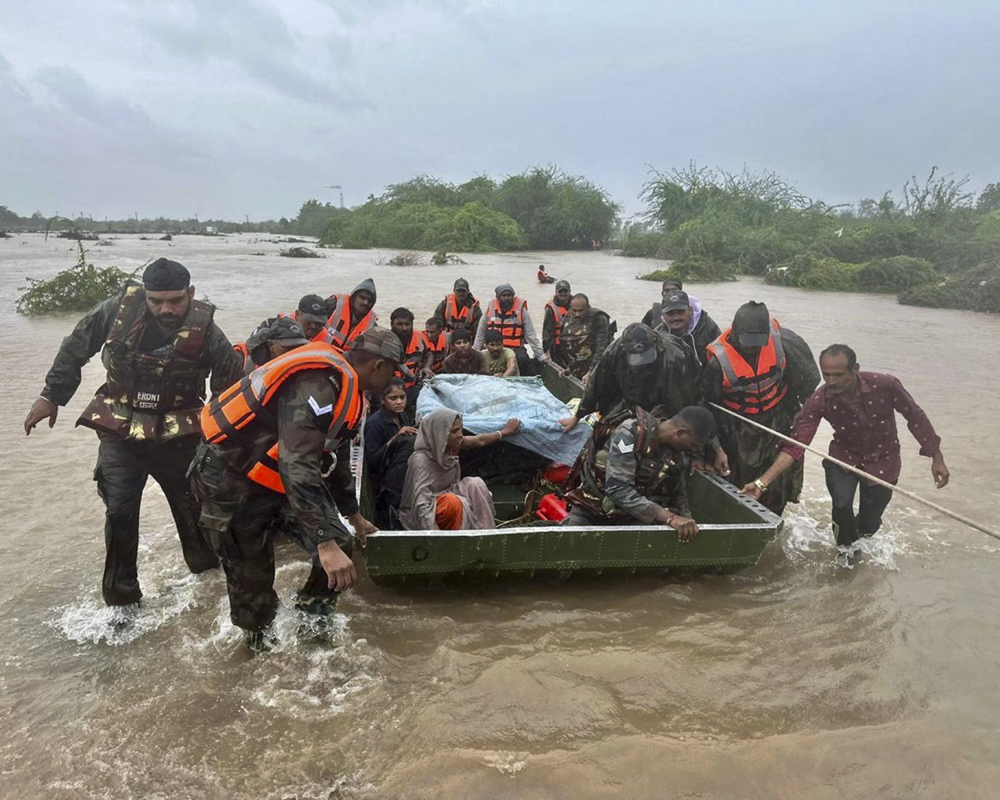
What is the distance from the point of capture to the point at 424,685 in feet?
9.66

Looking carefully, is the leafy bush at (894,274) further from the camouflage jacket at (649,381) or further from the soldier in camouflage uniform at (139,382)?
the soldier in camouflage uniform at (139,382)

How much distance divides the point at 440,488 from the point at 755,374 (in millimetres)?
2012

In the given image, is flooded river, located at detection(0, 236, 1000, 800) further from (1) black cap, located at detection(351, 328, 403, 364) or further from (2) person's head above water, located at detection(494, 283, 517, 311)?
(2) person's head above water, located at detection(494, 283, 517, 311)

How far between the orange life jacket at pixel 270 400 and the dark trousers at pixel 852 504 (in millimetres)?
2958

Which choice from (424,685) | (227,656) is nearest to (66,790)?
(227,656)

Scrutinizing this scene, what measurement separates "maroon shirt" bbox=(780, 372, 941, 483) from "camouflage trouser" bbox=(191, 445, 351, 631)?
2735mm

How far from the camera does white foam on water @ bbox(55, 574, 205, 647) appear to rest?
3.29m

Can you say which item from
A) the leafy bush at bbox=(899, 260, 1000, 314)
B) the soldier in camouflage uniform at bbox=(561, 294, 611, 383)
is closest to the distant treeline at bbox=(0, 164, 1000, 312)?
the leafy bush at bbox=(899, 260, 1000, 314)

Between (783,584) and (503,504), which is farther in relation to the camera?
(503,504)

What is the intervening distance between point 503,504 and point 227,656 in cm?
207

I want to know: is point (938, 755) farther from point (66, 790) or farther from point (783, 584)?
point (66, 790)

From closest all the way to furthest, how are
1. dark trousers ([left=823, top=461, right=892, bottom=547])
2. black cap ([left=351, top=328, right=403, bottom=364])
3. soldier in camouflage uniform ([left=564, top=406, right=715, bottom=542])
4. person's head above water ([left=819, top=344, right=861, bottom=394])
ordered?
black cap ([left=351, top=328, right=403, bottom=364])
soldier in camouflage uniform ([left=564, top=406, right=715, bottom=542])
person's head above water ([left=819, top=344, right=861, bottom=394])
dark trousers ([left=823, top=461, right=892, bottom=547])

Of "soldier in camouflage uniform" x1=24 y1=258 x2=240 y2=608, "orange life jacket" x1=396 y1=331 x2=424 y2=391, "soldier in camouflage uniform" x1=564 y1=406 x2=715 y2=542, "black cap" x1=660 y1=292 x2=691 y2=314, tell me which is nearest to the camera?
"soldier in camouflage uniform" x1=24 y1=258 x2=240 y2=608

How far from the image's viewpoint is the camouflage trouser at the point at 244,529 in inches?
99.9
